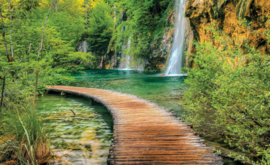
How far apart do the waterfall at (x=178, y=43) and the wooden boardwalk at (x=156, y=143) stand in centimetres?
1693

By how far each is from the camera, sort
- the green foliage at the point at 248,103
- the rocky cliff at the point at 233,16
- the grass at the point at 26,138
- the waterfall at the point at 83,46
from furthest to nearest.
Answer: the waterfall at the point at 83,46, the rocky cliff at the point at 233,16, the grass at the point at 26,138, the green foliage at the point at 248,103

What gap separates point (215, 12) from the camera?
12.9 metres

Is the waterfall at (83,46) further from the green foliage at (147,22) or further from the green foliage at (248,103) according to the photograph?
the green foliage at (248,103)

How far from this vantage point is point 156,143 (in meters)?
4.13

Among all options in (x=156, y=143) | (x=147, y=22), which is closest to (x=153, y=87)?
(x=156, y=143)

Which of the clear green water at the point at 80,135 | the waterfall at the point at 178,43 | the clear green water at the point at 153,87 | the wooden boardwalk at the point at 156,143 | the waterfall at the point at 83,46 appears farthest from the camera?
the waterfall at the point at 83,46

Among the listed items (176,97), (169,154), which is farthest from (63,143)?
(176,97)

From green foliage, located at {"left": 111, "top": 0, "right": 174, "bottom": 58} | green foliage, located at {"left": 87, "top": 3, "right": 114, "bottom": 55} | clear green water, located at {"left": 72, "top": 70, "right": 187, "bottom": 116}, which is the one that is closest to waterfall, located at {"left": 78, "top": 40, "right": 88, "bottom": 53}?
green foliage, located at {"left": 87, "top": 3, "right": 114, "bottom": 55}

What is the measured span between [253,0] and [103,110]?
820 centimetres

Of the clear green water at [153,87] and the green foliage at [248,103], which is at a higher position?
the green foliage at [248,103]

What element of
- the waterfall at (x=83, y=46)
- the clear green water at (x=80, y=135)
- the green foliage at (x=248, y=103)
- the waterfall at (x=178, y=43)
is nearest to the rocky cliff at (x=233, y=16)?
the green foliage at (x=248, y=103)

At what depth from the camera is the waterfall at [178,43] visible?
73.2 feet

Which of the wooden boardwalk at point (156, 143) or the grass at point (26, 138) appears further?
the grass at point (26, 138)

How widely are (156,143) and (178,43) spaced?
803 inches
